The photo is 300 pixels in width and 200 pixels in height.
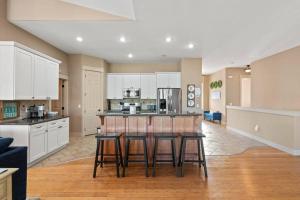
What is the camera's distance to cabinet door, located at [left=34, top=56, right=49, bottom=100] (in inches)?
174

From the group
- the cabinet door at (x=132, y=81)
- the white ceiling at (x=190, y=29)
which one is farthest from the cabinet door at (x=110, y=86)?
the white ceiling at (x=190, y=29)

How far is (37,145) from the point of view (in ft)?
13.1

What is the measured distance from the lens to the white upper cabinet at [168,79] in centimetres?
762

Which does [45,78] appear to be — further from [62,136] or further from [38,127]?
[62,136]

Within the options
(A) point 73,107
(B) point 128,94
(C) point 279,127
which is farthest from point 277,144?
(A) point 73,107

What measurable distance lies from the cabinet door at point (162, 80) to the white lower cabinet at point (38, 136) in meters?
3.84

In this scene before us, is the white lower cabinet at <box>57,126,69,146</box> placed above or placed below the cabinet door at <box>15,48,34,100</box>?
below

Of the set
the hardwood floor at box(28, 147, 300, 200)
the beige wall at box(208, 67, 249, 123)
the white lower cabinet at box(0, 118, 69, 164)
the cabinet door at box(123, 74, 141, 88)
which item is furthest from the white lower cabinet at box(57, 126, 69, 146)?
the beige wall at box(208, 67, 249, 123)

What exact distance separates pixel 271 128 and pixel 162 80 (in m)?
3.97

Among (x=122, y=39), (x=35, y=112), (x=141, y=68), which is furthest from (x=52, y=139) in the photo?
(x=141, y=68)

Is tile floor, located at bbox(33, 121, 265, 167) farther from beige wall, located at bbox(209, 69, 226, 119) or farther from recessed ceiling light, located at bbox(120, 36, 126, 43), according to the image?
beige wall, located at bbox(209, 69, 226, 119)

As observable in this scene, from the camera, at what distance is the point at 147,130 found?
4152 mm

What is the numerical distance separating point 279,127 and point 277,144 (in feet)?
1.58

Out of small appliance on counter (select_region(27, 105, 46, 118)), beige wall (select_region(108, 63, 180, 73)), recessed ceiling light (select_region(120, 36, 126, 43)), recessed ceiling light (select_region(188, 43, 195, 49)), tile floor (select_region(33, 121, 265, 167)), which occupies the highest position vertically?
recessed ceiling light (select_region(120, 36, 126, 43))
